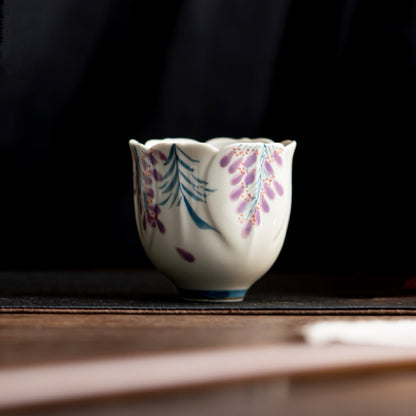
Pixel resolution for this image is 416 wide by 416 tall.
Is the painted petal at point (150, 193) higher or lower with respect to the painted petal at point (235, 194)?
lower

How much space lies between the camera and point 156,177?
61 centimetres

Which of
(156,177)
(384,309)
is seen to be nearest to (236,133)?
(156,177)

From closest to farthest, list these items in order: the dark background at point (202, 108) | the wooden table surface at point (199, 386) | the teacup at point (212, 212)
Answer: the wooden table surface at point (199, 386)
the teacup at point (212, 212)
the dark background at point (202, 108)

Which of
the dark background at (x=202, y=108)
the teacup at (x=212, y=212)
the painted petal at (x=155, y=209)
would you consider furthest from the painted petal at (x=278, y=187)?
the dark background at (x=202, y=108)

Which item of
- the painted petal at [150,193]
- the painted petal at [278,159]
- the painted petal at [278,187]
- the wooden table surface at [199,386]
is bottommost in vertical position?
the wooden table surface at [199,386]

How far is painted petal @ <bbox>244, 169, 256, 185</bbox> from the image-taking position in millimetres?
600

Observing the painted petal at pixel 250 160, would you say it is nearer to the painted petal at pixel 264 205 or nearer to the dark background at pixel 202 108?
the painted petal at pixel 264 205

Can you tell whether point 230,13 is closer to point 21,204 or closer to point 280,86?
point 280,86

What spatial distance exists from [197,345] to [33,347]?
0.08m

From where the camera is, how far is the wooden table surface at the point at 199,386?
0.27 metres

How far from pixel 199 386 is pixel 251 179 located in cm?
32

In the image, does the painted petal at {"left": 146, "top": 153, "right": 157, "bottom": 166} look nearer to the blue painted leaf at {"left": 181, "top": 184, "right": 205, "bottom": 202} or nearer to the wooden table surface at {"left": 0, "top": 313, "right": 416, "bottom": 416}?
the blue painted leaf at {"left": 181, "top": 184, "right": 205, "bottom": 202}

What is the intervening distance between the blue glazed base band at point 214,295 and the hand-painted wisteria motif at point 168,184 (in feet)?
0.19

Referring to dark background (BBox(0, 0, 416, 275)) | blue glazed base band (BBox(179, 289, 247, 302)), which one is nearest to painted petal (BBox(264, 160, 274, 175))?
blue glazed base band (BBox(179, 289, 247, 302))
